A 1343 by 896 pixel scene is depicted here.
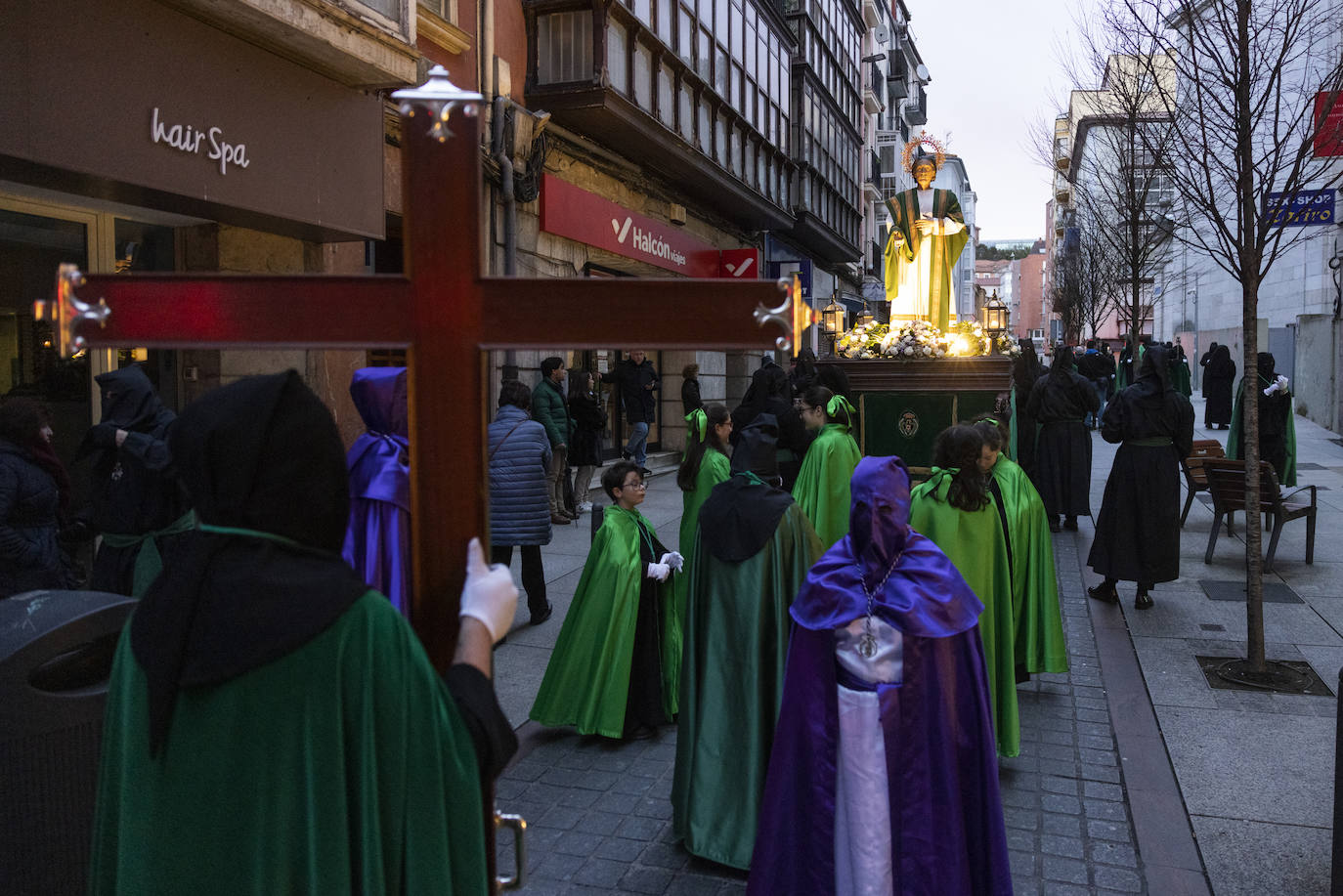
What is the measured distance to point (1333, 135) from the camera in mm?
7008

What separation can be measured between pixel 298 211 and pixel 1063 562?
793cm

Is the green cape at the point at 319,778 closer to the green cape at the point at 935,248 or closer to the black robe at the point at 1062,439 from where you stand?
the green cape at the point at 935,248

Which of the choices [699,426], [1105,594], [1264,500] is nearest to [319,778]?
[699,426]

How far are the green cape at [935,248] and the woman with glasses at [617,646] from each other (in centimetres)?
479

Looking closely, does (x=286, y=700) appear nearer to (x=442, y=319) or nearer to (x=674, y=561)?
(x=442, y=319)

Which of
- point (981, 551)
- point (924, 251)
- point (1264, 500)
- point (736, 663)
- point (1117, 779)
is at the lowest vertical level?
point (1117, 779)

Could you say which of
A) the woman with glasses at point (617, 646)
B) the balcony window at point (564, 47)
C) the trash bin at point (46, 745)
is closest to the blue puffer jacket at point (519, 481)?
the woman with glasses at point (617, 646)

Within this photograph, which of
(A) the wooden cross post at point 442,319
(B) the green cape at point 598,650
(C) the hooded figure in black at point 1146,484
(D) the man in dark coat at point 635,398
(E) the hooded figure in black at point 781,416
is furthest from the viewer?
(D) the man in dark coat at point 635,398

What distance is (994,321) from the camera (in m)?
9.40

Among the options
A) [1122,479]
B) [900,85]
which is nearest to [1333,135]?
[1122,479]

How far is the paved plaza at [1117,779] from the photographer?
4.04 m

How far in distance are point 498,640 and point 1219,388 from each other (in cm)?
2239

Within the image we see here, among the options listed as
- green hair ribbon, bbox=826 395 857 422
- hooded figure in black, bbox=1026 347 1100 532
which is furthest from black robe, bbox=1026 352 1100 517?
green hair ribbon, bbox=826 395 857 422

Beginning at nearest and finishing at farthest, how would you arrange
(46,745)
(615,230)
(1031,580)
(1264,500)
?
(46,745) < (1031,580) < (1264,500) < (615,230)
